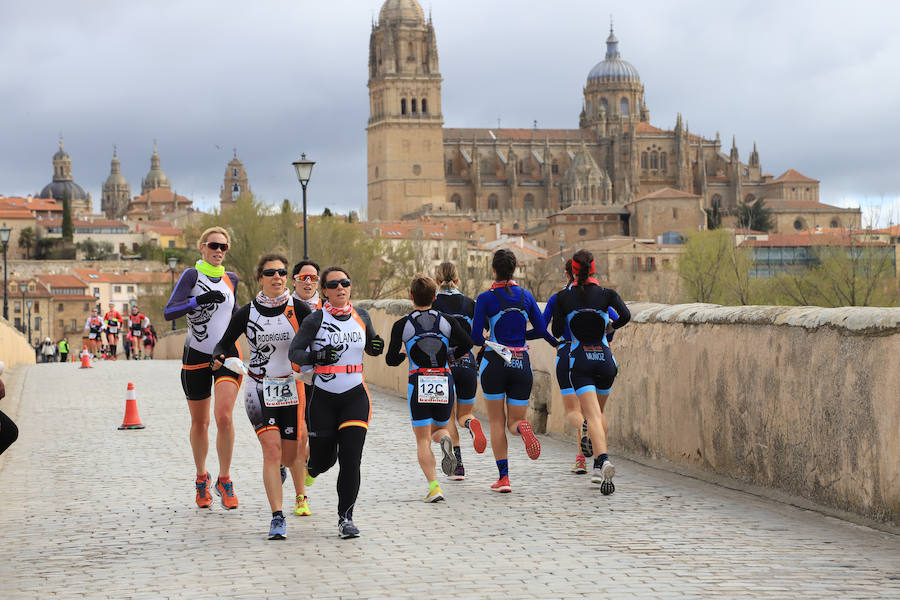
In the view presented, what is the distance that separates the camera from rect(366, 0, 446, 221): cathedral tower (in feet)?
503

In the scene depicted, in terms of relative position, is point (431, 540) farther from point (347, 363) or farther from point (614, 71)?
point (614, 71)

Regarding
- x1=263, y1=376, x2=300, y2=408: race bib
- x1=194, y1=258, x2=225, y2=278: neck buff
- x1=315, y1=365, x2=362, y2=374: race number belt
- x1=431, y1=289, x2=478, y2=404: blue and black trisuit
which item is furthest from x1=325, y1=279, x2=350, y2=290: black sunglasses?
x1=431, y1=289, x2=478, y2=404: blue and black trisuit

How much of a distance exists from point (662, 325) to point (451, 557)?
449 cm

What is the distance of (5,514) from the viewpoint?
8.34 m

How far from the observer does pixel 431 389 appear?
346 inches

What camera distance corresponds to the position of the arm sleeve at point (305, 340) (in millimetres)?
7090

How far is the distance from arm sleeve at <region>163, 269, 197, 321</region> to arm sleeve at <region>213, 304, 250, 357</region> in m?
0.62

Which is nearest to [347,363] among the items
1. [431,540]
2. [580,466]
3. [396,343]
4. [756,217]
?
[431,540]

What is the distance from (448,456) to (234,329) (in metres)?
2.10

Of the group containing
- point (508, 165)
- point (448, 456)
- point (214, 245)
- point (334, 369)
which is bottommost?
point (448, 456)

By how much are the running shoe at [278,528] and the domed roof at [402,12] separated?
152m

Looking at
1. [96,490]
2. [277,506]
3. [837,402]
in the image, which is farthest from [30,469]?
[837,402]

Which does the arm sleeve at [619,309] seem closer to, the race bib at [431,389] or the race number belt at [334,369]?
the race bib at [431,389]

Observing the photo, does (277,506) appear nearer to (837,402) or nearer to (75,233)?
(837,402)
